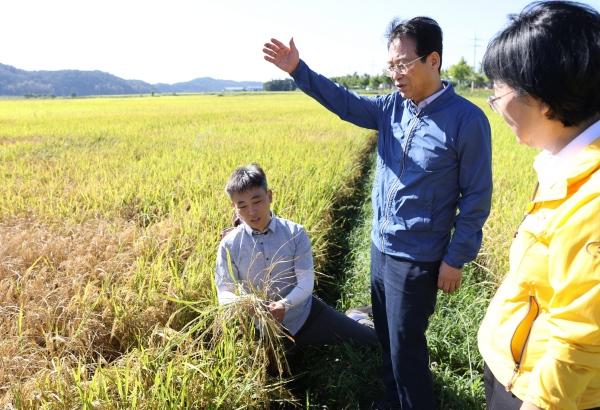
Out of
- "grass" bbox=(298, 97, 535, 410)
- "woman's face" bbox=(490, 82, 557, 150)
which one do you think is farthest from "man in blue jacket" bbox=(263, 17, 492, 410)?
"woman's face" bbox=(490, 82, 557, 150)

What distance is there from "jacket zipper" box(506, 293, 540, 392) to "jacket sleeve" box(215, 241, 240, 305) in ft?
3.85

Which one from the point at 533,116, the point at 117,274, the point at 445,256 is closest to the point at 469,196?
the point at 445,256

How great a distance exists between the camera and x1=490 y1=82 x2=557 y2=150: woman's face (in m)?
0.89

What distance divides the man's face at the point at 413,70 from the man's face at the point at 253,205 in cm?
81

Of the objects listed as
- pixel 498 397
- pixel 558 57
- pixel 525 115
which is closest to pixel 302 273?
pixel 498 397

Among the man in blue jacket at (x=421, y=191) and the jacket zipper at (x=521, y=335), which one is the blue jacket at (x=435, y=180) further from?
the jacket zipper at (x=521, y=335)

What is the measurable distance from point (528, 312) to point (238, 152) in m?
6.14

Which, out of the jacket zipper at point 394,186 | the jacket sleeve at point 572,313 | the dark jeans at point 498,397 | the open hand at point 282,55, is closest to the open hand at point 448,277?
the jacket zipper at point 394,186

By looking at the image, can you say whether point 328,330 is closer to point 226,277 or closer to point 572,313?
point 226,277

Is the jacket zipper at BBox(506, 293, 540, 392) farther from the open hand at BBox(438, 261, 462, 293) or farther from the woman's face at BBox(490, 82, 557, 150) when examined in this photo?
the open hand at BBox(438, 261, 462, 293)

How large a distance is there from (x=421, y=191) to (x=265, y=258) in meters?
0.85

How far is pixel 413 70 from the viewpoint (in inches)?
64.4

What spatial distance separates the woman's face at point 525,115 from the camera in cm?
89

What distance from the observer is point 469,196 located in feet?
5.44
